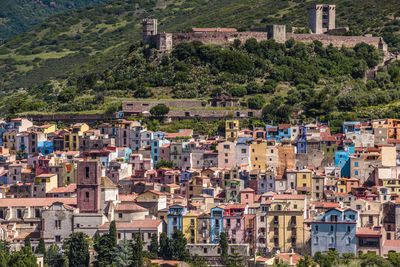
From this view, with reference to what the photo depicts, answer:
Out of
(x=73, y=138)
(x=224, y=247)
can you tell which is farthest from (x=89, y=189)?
(x=73, y=138)

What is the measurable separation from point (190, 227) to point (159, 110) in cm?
2768

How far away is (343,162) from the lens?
3100 inches

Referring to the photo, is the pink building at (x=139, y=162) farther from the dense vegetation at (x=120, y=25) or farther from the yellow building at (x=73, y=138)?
the dense vegetation at (x=120, y=25)

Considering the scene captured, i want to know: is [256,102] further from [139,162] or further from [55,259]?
[55,259]

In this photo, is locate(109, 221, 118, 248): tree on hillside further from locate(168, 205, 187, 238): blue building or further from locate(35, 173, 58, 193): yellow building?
locate(35, 173, 58, 193): yellow building

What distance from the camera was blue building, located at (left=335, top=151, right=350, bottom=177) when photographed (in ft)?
257

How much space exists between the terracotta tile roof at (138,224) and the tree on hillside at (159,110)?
1055 inches

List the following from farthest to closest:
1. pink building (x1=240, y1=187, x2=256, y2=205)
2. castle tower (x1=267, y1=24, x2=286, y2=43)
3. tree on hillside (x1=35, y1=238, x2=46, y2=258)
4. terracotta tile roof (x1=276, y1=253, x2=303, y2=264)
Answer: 1. castle tower (x1=267, y1=24, x2=286, y2=43)
2. pink building (x1=240, y1=187, x2=256, y2=205)
3. tree on hillside (x1=35, y1=238, x2=46, y2=258)
4. terracotta tile roof (x1=276, y1=253, x2=303, y2=264)

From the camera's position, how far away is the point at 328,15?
395ft

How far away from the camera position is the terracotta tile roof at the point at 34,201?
7069 centimetres

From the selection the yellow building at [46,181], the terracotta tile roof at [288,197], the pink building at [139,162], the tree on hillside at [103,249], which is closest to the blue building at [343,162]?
the terracotta tile roof at [288,197]

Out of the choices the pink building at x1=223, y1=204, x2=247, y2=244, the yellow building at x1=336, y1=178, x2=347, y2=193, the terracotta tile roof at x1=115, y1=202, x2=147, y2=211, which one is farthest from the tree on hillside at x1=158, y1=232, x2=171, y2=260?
the yellow building at x1=336, y1=178, x2=347, y2=193

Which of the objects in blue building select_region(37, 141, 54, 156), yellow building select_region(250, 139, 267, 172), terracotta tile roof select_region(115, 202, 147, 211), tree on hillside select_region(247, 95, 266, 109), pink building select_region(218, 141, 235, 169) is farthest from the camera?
tree on hillside select_region(247, 95, 266, 109)

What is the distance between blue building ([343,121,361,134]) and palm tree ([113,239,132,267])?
2752 cm
